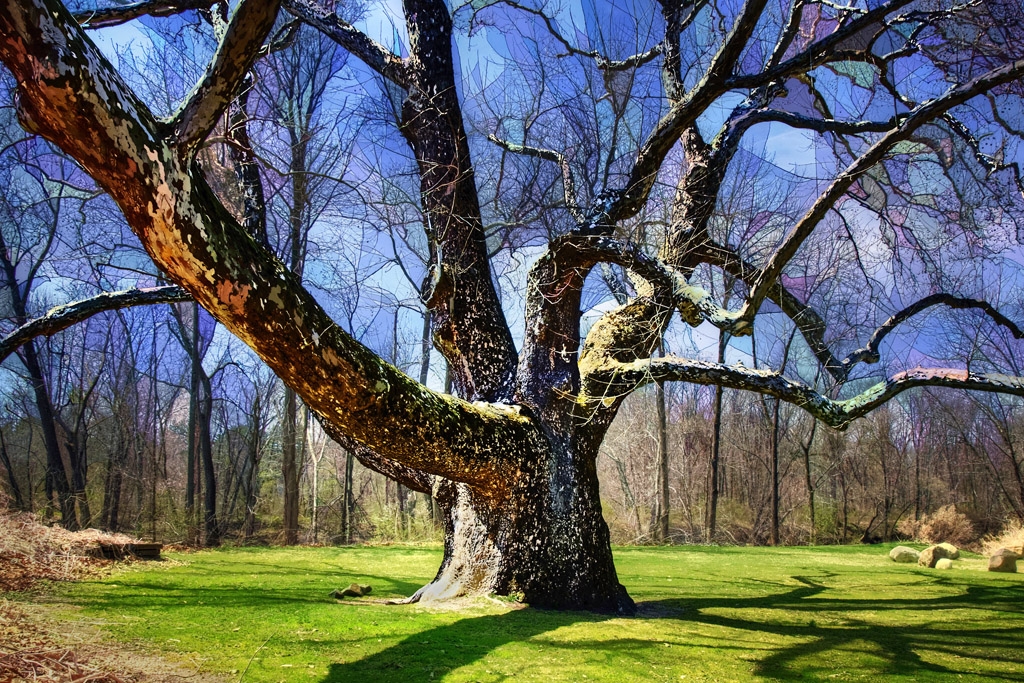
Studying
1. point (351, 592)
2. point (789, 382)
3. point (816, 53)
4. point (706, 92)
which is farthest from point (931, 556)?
point (351, 592)

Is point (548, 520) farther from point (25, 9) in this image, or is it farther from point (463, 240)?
point (25, 9)

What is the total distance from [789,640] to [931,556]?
6.60m

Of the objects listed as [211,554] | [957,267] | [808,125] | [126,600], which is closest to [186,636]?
[126,600]

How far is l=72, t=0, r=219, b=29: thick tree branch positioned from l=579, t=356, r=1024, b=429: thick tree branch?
4.91 m

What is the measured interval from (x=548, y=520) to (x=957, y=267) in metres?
6.30

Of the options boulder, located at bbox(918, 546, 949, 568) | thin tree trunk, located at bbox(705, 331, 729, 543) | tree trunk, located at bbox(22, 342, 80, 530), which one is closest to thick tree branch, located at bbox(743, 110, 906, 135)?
boulder, located at bbox(918, 546, 949, 568)

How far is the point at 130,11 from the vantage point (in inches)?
217

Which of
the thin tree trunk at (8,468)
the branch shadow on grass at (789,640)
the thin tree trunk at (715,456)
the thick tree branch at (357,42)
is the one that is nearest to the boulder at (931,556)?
the branch shadow on grass at (789,640)

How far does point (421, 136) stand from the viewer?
604 cm

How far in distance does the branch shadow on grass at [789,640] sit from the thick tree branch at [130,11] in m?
4.99

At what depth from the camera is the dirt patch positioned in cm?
294

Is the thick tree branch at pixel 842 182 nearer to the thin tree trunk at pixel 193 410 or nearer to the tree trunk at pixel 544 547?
the tree trunk at pixel 544 547

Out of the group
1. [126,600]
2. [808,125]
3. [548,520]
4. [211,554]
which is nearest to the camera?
[126,600]

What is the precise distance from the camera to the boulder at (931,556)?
9.69 m
